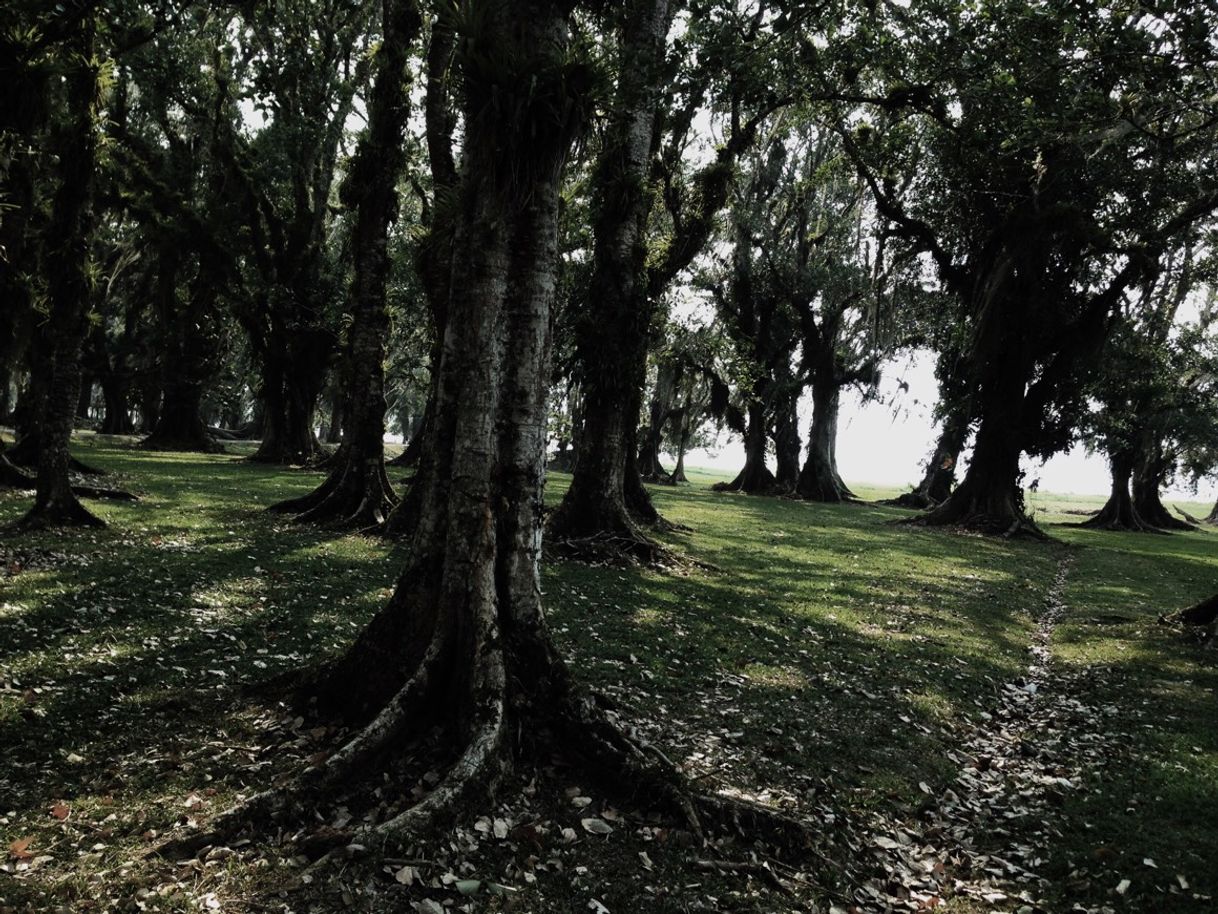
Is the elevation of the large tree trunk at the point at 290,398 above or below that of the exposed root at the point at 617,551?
above

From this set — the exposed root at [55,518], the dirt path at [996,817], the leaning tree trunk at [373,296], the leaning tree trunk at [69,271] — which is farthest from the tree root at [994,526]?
the leaning tree trunk at [69,271]

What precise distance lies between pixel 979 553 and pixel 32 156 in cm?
2632

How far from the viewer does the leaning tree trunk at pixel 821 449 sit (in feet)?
144

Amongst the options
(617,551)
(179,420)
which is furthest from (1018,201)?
(179,420)

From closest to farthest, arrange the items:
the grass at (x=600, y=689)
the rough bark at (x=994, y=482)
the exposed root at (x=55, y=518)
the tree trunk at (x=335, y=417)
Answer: the grass at (x=600, y=689)
the exposed root at (x=55, y=518)
the rough bark at (x=994, y=482)
the tree trunk at (x=335, y=417)

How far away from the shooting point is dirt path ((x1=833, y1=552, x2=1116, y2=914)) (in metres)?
4.96

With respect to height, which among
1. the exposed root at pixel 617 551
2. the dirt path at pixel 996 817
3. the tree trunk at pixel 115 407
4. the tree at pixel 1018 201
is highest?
the tree at pixel 1018 201

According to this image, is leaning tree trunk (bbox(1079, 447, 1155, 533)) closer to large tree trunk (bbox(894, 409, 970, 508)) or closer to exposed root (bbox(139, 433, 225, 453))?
large tree trunk (bbox(894, 409, 970, 508))

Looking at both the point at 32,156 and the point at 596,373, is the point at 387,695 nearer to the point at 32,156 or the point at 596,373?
the point at 596,373

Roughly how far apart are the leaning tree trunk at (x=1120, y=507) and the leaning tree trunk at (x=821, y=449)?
13922 mm

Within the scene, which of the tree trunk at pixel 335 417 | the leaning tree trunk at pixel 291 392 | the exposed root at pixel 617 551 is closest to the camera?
the exposed root at pixel 617 551

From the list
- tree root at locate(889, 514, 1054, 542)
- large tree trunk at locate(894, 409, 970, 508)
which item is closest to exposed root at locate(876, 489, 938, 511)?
large tree trunk at locate(894, 409, 970, 508)

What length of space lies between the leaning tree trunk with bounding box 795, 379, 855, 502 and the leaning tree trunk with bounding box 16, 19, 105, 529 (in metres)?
37.6

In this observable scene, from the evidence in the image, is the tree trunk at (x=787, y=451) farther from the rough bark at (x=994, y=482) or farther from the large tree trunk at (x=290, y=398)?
the large tree trunk at (x=290, y=398)
